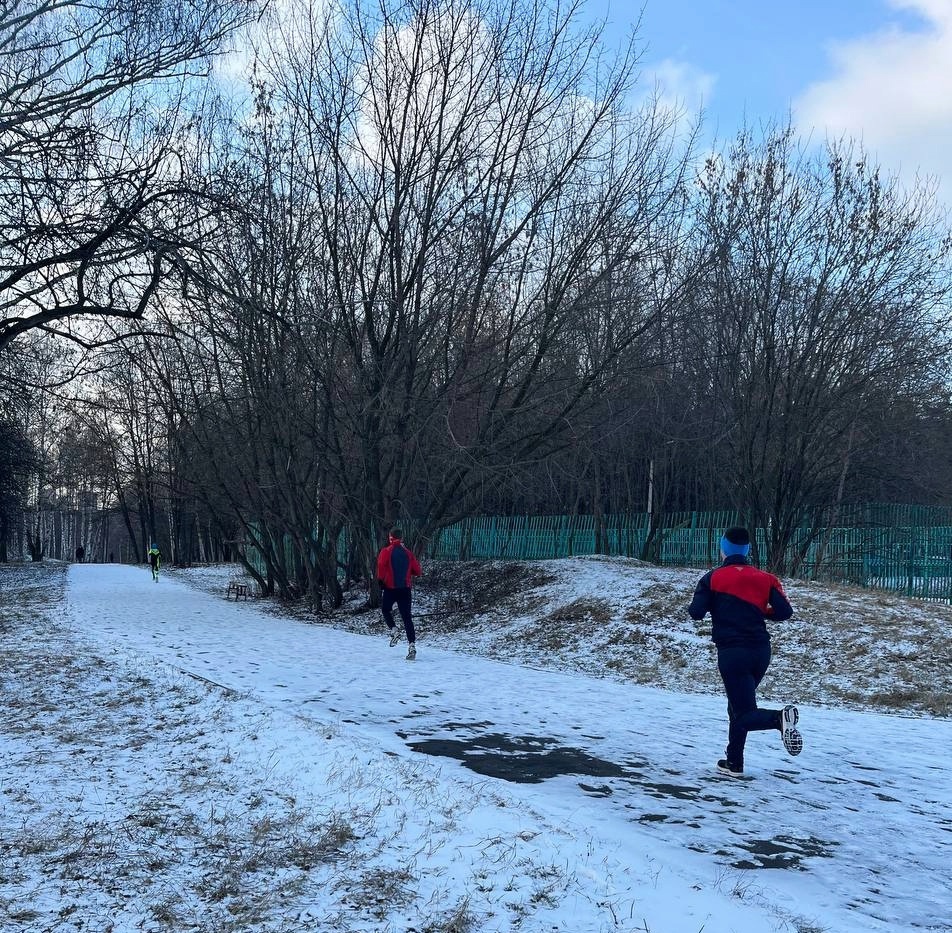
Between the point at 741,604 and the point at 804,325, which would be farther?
the point at 804,325

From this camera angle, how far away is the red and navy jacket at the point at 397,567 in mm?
14711

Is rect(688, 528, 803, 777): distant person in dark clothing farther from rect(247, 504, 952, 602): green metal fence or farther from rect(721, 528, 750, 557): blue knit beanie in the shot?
rect(247, 504, 952, 602): green metal fence

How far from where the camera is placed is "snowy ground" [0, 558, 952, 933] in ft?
15.5

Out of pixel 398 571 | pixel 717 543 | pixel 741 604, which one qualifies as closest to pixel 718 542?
pixel 717 543

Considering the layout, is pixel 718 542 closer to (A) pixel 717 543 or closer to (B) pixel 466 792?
(A) pixel 717 543

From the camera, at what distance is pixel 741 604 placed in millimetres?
7711

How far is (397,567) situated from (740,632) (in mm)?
7802

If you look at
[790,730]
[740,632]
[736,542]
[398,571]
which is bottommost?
[790,730]

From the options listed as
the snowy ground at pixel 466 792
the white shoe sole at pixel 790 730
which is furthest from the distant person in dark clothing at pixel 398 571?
the white shoe sole at pixel 790 730

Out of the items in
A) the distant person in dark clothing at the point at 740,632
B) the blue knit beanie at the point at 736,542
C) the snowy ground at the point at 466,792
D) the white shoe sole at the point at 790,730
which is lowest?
the snowy ground at the point at 466,792

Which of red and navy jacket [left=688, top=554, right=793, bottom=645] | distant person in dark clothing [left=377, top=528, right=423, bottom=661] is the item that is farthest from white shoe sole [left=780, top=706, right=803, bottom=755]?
distant person in dark clothing [left=377, top=528, right=423, bottom=661]

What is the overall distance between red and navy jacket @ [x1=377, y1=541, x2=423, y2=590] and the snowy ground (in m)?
1.16

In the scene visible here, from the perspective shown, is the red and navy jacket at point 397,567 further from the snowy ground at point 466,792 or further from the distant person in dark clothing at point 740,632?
the distant person in dark clothing at point 740,632

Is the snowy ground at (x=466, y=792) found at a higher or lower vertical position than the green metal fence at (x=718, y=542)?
lower
